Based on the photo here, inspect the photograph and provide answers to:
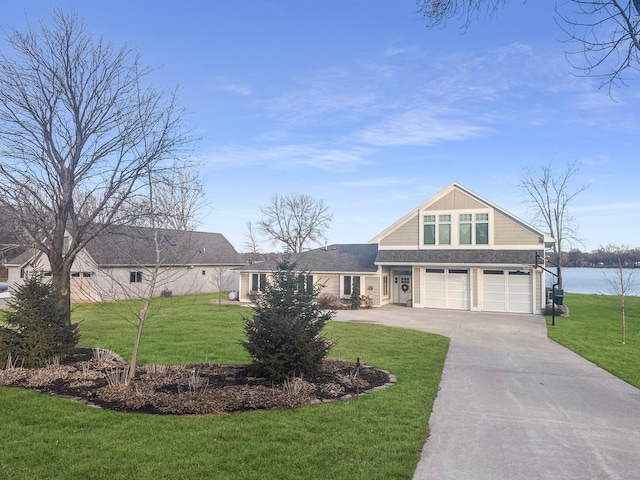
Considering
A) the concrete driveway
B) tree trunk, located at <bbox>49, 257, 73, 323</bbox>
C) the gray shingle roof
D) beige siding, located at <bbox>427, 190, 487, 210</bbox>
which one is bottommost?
the concrete driveway

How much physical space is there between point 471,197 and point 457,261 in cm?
360

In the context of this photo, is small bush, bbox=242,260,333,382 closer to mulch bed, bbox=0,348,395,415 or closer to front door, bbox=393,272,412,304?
mulch bed, bbox=0,348,395,415

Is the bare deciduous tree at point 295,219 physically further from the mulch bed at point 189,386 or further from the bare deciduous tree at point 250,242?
the mulch bed at point 189,386

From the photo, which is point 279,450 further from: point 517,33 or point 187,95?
point 187,95

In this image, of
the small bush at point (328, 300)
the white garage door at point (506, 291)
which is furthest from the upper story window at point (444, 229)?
the small bush at point (328, 300)

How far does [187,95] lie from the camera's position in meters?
11.5

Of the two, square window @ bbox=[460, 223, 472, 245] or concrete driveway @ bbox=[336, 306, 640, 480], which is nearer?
concrete driveway @ bbox=[336, 306, 640, 480]

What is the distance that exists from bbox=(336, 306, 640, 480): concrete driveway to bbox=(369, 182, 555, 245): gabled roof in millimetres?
10880

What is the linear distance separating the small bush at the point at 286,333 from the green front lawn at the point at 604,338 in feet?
20.8

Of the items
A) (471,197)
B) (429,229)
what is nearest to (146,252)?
(429,229)

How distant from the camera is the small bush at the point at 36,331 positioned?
27.5 ft

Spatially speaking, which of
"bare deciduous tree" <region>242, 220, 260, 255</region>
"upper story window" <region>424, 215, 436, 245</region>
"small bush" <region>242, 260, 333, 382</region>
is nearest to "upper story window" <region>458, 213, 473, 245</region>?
"upper story window" <region>424, 215, 436, 245</region>

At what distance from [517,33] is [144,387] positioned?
8586 mm

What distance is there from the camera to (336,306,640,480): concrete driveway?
14.5 ft
